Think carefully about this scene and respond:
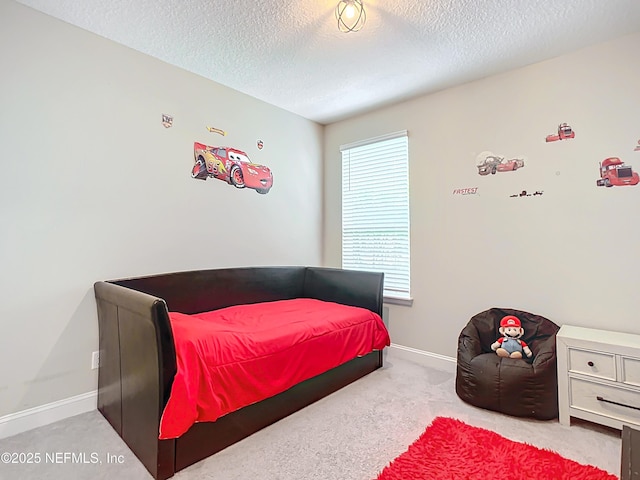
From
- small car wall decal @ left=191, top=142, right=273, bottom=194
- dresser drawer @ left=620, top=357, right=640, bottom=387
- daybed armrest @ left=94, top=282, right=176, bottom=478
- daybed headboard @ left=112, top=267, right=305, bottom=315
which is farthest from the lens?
small car wall decal @ left=191, top=142, right=273, bottom=194

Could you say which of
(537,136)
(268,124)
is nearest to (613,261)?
(537,136)

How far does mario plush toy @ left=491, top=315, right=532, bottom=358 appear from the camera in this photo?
2.21m

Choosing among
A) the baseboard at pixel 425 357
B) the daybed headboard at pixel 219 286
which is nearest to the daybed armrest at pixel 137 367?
the daybed headboard at pixel 219 286

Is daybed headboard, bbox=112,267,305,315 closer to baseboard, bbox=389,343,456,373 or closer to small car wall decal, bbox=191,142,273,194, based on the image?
small car wall decal, bbox=191,142,273,194

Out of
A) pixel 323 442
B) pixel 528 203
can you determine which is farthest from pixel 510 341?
pixel 323 442

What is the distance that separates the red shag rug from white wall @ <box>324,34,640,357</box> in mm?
1043

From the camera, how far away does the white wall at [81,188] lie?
1.89 meters

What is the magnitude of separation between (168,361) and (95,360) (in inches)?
42.5

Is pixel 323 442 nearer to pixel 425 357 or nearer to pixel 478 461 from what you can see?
pixel 478 461

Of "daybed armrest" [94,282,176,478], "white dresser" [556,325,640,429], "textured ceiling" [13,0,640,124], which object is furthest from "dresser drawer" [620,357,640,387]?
"daybed armrest" [94,282,176,478]

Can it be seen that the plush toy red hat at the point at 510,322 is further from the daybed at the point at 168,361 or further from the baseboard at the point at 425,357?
the daybed at the point at 168,361

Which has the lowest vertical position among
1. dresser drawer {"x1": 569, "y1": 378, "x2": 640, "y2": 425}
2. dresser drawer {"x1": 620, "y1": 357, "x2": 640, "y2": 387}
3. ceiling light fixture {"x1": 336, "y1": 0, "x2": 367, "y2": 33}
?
dresser drawer {"x1": 569, "y1": 378, "x2": 640, "y2": 425}

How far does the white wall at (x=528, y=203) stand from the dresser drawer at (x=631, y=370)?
0.41m

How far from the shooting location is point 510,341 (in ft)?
7.43
